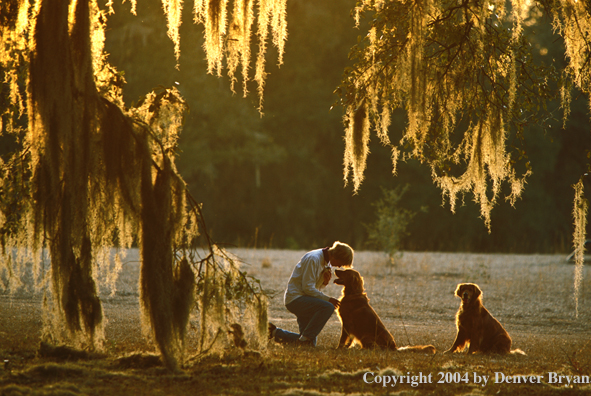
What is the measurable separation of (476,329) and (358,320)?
1.30m

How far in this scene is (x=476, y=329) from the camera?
634cm

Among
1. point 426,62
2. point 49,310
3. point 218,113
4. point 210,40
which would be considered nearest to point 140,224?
point 49,310

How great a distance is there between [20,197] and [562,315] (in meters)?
9.92

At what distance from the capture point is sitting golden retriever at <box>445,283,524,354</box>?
6.28 m

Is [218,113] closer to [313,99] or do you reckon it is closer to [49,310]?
[313,99]

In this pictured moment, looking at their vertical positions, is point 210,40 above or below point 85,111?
above

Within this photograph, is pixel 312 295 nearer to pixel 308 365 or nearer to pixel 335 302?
pixel 335 302

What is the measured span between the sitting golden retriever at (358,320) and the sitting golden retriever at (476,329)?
1.71 feet

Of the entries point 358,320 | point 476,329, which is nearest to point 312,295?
point 358,320

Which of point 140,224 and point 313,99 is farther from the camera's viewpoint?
point 313,99

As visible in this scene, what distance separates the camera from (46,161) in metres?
4.54

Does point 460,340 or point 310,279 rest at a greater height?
point 310,279

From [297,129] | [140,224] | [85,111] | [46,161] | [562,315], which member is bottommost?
[562,315]

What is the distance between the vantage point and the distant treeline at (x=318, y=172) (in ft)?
94.4
